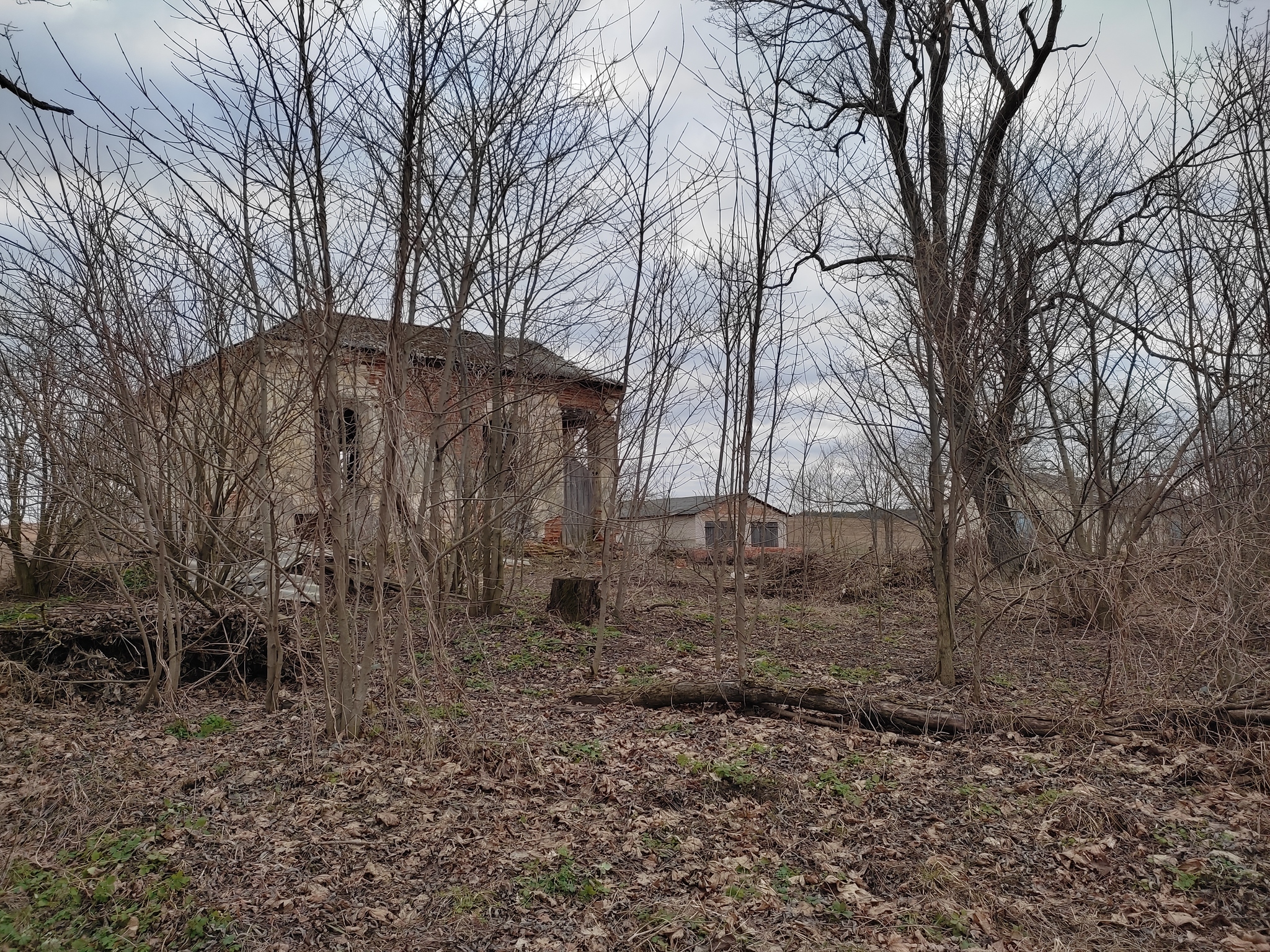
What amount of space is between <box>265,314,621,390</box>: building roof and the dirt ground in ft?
7.32

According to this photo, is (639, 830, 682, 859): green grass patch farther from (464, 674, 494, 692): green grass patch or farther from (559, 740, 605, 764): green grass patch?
(464, 674, 494, 692): green grass patch

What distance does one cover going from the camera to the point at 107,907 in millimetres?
3367

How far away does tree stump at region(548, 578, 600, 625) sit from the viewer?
9.43 meters

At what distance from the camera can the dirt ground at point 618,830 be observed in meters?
3.31

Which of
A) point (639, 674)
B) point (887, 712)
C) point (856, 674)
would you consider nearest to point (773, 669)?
point (856, 674)

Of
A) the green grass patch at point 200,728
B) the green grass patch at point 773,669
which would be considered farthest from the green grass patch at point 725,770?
the green grass patch at point 200,728

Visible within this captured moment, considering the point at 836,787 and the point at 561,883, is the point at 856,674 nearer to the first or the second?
the point at 836,787

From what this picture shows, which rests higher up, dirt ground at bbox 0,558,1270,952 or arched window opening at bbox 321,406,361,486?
arched window opening at bbox 321,406,361,486

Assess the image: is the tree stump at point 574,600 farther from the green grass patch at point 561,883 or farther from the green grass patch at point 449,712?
the green grass patch at point 561,883

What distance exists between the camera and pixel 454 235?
6.74m

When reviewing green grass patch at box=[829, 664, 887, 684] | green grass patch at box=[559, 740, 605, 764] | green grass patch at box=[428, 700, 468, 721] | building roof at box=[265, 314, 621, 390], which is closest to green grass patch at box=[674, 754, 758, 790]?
green grass patch at box=[559, 740, 605, 764]

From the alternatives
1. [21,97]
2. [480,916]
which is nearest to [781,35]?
[21,97]

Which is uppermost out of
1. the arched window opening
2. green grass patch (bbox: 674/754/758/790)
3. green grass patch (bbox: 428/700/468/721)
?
the arched window opening

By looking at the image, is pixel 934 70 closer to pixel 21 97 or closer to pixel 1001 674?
pixel 1001 674
